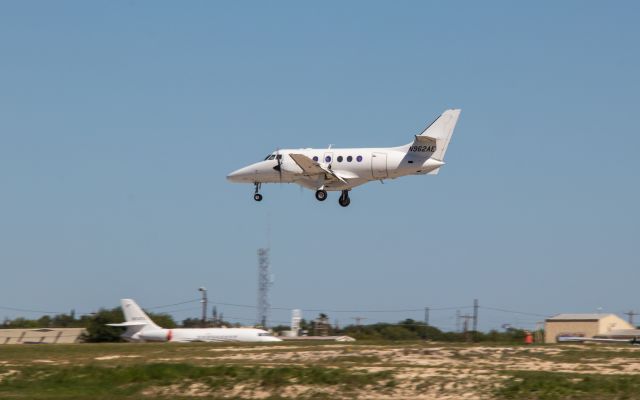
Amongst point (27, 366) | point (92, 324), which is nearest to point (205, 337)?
point (92, 324)

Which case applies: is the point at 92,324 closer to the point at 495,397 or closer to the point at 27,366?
the point at 27,366

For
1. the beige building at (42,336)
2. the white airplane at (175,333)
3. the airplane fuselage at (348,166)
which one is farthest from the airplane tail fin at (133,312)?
the airplane fuselage at (348,166)

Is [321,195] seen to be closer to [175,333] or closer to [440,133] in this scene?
[440,133]

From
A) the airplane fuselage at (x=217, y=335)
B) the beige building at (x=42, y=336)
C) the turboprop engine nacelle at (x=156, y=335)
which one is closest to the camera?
the airplane fuselage at (x=217, y=335)

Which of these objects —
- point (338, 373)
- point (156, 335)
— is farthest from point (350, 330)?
point (338, 373)

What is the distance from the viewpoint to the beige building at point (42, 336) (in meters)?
74.8

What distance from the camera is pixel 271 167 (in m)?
63.7

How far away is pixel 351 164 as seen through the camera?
6162 cm

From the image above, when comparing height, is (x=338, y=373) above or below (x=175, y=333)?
below

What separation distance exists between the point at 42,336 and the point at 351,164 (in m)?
27.0

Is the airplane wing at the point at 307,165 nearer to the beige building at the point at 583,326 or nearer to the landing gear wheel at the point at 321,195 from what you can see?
the landing gear wheel at the point at 321,195

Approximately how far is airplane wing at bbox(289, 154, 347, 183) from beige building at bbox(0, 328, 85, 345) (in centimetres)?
2331

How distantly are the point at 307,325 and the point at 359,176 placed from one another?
75.6 ft

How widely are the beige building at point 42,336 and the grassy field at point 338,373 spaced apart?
1080 inches
